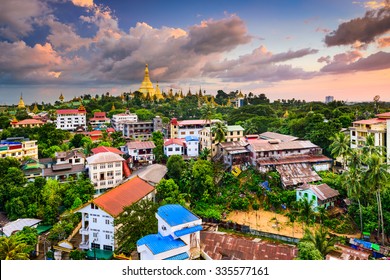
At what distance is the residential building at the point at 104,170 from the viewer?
388 inches

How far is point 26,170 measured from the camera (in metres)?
10.1

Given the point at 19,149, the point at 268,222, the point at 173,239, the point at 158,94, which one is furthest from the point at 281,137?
the point at 158,94

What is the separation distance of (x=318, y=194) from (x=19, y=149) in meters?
10.6

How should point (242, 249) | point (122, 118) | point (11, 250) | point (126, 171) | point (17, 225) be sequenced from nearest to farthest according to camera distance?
1. point (11, 250)
2. point (242, 249)
3. point (17, 225)
4. point (126, 171)
5. point (122, 118)

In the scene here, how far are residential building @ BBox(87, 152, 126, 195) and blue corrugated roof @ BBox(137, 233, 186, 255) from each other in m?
6.06

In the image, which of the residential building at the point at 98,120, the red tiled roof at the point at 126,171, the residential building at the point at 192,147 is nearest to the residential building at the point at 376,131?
the residential building at the point at 192,147

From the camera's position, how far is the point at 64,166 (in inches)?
404

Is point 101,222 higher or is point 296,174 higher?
point 296,174

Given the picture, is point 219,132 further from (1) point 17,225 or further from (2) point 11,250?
(2) point 11,250

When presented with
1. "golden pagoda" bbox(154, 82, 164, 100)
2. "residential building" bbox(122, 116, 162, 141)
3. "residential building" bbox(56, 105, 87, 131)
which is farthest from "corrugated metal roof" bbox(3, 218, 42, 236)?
"golden pagoda" bbox(154, 82, 164, 100)

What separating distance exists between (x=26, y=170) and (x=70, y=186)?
2.05 metres

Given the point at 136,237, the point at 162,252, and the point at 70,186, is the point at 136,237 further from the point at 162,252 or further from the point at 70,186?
the point at 70,186

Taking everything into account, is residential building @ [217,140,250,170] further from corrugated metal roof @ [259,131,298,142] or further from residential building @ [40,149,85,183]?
residential building @ [40,149,85,183]

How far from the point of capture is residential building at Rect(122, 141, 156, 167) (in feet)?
40.7
